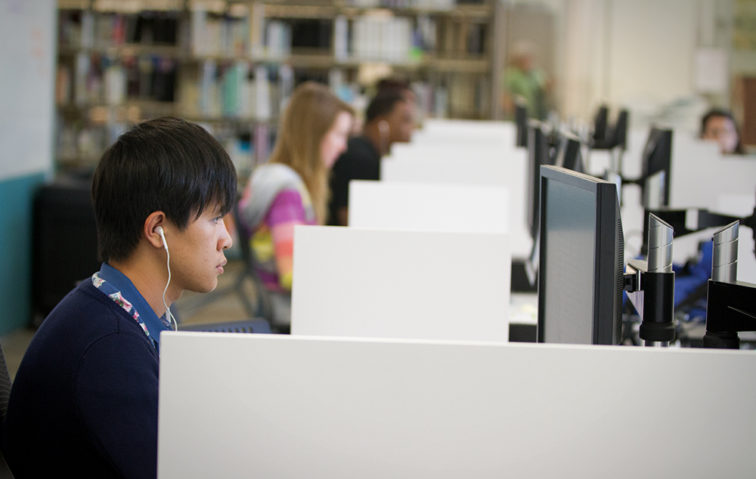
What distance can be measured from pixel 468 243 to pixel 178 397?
95cm

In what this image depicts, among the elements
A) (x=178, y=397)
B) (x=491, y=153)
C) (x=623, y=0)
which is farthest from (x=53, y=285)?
(x=623, y=0)

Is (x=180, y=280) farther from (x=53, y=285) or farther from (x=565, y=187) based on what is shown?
(x=53, y=285)

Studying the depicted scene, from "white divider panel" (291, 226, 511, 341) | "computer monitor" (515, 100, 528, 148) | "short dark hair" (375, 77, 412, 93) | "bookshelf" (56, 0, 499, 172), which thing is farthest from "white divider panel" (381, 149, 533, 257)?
"bookshelf" (56, 0, 499, 172)

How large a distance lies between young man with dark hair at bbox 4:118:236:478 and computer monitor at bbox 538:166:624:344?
50cm

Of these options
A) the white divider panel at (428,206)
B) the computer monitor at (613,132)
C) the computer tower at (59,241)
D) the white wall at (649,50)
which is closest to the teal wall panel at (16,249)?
the computer tower at (59,241)

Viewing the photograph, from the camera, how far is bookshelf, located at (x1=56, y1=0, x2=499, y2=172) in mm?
7000

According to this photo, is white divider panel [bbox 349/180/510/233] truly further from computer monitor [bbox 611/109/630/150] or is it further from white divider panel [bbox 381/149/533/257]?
computer monitor [bbox 611/109/630/150]

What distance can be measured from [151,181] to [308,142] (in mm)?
2488

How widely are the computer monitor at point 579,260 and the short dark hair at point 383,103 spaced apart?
346cm

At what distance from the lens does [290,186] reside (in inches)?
138

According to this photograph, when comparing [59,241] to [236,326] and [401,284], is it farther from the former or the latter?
[401,284]

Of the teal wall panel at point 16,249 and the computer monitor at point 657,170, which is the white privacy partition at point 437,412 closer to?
the computer monitor at point 657,170

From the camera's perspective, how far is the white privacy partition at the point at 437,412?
0.89 m

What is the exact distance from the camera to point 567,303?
1432 mm
